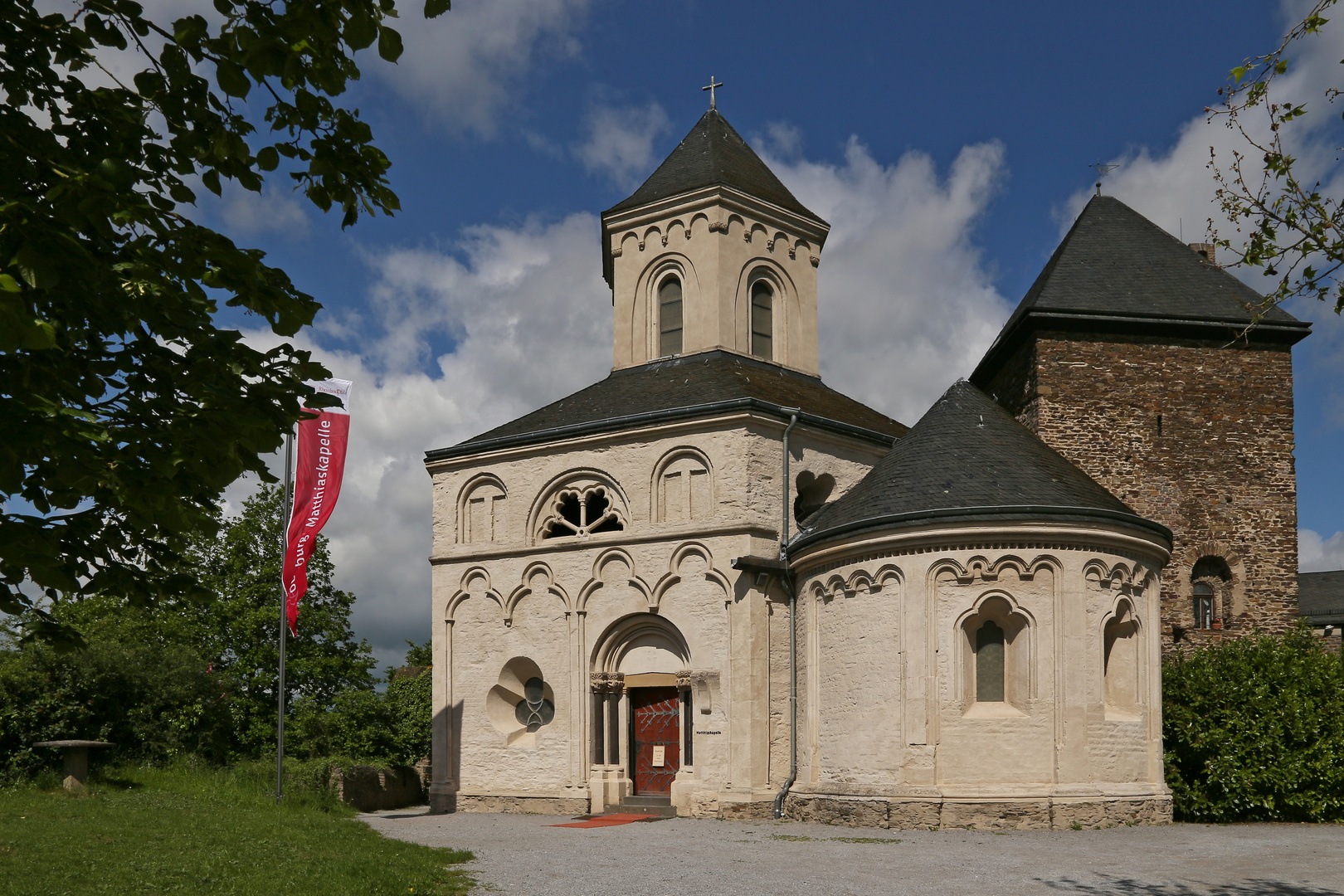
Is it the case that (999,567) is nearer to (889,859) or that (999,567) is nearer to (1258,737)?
(1258,737)

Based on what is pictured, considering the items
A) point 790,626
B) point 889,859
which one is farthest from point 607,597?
point 889,859

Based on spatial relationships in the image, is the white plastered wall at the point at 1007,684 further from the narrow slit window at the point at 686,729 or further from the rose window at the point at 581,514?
the rose window at the point at 581,514

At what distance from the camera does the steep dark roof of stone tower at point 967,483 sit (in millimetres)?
17922

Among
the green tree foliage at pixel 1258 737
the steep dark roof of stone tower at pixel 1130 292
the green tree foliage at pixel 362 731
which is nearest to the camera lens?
the green tree foliage at pixel 1258 737

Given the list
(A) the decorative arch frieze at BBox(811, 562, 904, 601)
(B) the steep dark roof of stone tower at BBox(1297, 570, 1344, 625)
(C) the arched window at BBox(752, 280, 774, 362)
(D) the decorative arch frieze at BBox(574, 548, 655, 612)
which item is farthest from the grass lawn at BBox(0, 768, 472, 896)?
(B) the steep dark roof of stone tower at BBox(1297, 570, 1344, 625)

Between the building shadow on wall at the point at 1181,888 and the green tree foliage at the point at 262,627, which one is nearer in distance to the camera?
the building shadow on wall at the point at 1181,888

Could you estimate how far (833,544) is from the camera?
18984 mm

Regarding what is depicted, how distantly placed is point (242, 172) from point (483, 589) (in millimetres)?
16858

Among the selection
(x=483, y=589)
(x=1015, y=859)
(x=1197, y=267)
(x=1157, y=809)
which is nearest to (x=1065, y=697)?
(x=1157, y=809)

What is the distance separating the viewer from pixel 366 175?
7059mm

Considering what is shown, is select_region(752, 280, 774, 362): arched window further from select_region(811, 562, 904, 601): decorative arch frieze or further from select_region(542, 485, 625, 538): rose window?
select_region(811, 562, 904, 601): decorative arch frieze

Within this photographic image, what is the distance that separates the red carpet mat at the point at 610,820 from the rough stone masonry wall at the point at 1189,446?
11.3m

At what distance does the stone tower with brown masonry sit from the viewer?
24.7 metres

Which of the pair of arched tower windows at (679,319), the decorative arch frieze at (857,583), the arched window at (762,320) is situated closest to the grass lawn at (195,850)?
the decorative arch frieze at (857,583)
